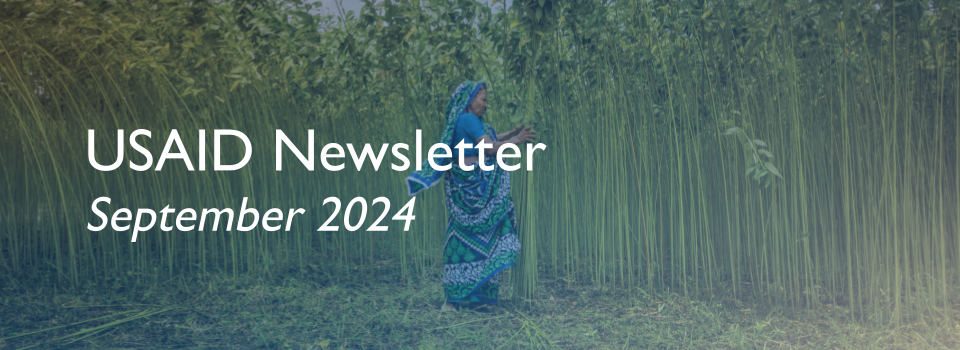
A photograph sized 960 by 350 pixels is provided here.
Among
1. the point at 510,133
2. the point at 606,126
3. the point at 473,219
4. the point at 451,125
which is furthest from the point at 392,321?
the point at 606,126

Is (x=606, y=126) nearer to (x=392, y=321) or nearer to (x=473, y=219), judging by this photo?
(x=473, y=219)

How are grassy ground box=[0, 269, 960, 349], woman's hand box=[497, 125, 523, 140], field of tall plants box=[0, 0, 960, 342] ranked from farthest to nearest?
woman's hand box=[497, 125, 523, 140] < field of tall plants box=[0, 0, 960, 342] < grassy ground box=[0, 269, 960, 349]

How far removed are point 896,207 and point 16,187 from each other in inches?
267

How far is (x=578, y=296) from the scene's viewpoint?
12.3 feet

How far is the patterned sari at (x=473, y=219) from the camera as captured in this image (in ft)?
10.9

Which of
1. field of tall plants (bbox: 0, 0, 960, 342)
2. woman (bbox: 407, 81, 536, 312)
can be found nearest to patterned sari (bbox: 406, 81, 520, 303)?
woman (bbox: 407, 81, 536, 312)

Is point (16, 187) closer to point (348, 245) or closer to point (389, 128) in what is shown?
point (348, 245)

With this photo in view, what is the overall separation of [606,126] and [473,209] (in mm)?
1028

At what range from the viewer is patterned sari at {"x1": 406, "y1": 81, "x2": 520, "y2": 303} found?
3.31 meters

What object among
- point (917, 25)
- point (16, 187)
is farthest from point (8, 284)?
point (917, 25)

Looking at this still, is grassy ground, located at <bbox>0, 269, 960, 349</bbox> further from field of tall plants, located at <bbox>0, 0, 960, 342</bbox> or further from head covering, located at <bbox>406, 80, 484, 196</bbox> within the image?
head covering, located at <bbox>406, 80, 484, 196</bbox>

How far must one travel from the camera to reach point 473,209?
3340 mm

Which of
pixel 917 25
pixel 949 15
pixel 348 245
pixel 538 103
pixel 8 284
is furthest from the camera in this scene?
pixel 348 245

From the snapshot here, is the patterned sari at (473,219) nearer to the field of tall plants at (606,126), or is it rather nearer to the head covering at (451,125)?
the head covering at (451,125)
